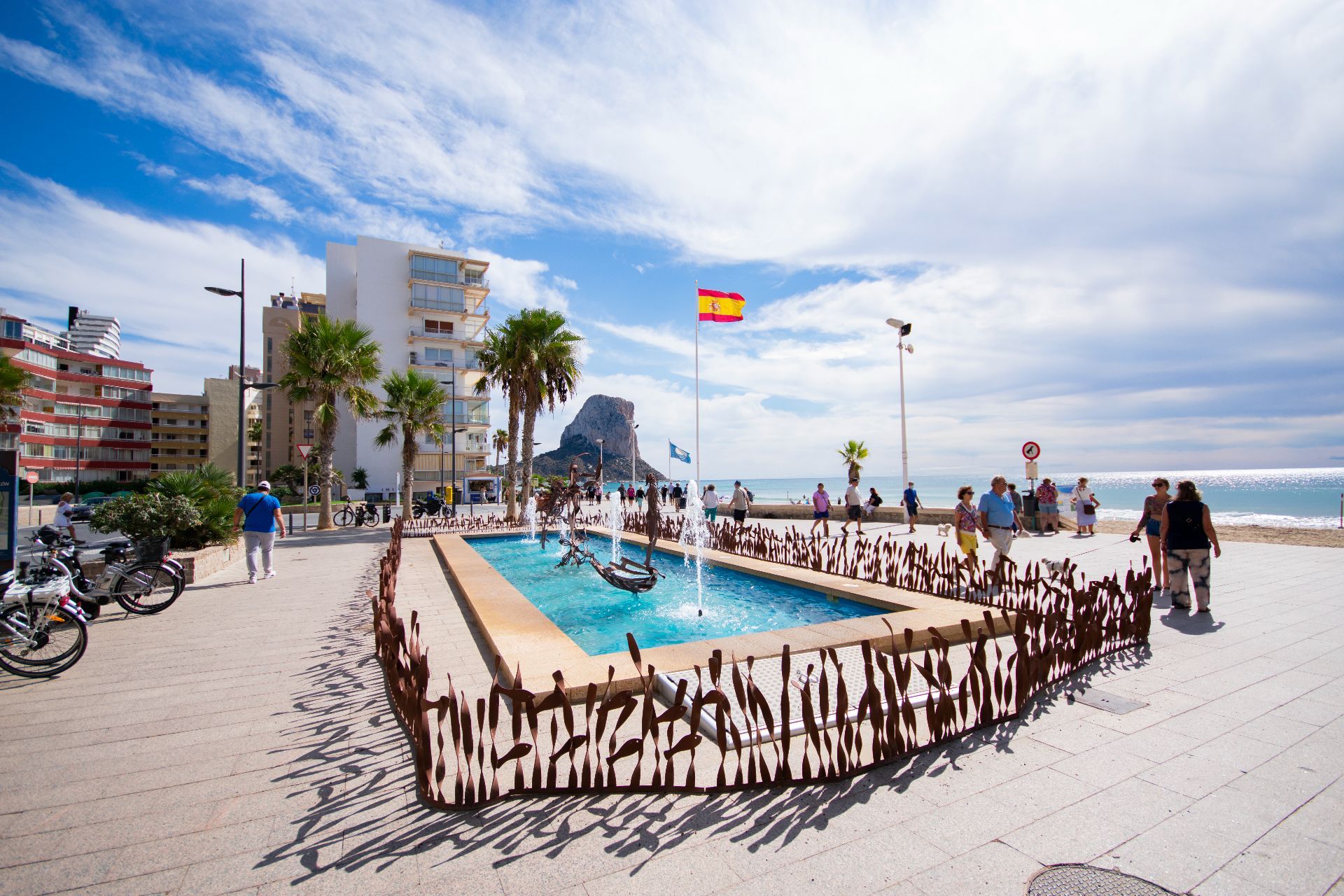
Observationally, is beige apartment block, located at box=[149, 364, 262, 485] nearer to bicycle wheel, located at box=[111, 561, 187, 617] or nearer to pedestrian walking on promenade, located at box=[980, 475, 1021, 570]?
bicycle wheel, located at box=[111, 561, 187, 617]

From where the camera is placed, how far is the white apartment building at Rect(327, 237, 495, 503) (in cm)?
5256

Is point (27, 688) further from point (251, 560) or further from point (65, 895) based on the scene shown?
point (251, 560)

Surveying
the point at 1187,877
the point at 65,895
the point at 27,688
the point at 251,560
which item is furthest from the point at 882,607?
the point at 251,560

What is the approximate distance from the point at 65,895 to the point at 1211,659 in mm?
8522

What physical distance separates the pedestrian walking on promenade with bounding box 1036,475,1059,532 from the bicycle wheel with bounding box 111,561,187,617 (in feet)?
72.5

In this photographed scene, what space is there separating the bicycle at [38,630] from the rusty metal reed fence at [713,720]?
3.09 meters

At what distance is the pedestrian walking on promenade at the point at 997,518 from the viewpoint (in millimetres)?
9070

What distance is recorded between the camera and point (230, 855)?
2971 millimetres

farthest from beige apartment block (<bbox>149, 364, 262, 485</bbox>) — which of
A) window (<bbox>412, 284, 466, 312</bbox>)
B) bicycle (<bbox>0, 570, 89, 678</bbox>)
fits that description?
bicycle (<bbox>0, 570, 89, 678</bbox>)

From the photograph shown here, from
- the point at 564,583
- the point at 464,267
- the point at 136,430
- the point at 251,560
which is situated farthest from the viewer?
the point at 136,430

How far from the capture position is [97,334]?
167000 mm

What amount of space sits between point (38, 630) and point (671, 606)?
24.8 feet

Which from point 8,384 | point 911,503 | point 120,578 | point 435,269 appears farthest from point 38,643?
point 435,269

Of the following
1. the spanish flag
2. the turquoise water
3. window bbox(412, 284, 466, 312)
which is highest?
window bbox(412, 284, 466, 312)
